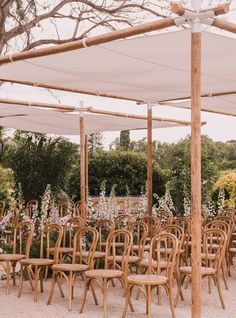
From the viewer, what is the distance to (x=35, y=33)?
14.9 m

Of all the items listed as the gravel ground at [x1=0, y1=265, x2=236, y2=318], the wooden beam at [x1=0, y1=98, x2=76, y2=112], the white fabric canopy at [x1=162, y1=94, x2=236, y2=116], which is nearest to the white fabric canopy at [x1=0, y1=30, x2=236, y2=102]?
the white fabric canopy at [x1=162, y1=94, x2=236, y2=116]

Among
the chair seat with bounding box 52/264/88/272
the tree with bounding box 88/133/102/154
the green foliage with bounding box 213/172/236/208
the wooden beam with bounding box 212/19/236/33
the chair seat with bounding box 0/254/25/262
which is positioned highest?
the tree with bounding box 88/133/102/154

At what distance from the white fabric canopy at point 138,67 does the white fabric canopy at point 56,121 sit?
6.96 ft

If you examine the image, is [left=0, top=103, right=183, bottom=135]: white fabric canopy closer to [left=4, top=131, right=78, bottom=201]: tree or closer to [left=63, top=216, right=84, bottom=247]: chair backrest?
[left=4, top=131, right=78, bottom=201]: tree

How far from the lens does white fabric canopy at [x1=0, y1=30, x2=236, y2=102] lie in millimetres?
5957

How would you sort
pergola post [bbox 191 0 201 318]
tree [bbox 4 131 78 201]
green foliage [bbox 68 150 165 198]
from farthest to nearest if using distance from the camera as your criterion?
green foliage [bbox 68 150 165 198]
tree [bbox 4 131 78 201]
pergola post [bbox 191 0 201 318]

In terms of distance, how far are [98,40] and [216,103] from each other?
15.9 ft

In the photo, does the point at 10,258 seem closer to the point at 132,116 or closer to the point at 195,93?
the point at 195,93

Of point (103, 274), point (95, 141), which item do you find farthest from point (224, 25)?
point (95, 141)

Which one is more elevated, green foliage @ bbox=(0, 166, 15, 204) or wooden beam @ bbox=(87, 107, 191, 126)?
wooden beam @ bbox=(87, 107, 191, 126)

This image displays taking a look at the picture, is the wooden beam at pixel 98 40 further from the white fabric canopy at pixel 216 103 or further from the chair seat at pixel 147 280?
the white fabric canopy at pixel 216 103

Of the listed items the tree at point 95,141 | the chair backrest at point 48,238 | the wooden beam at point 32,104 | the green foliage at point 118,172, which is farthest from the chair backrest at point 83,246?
the tree at point 95,141

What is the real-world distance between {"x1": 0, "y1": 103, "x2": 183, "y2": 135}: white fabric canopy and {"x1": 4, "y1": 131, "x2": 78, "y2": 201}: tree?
1142mm

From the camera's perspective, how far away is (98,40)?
18.7 feet
